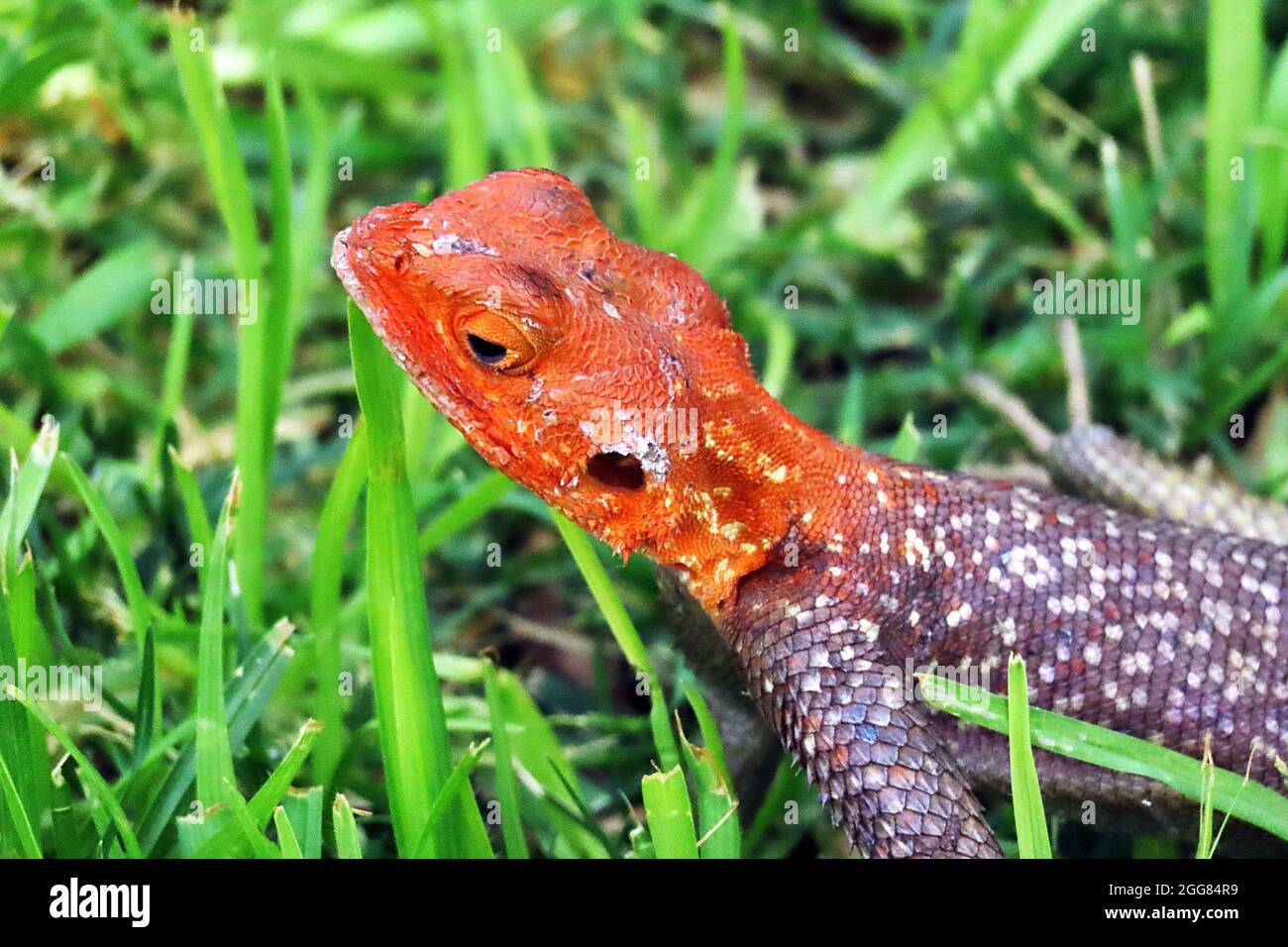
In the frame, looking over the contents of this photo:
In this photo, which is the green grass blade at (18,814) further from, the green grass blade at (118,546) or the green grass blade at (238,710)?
the green grass blade at (118,546)

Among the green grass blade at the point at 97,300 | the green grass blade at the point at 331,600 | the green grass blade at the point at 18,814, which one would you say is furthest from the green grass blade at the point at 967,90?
the green grass blade at the point at 18,814

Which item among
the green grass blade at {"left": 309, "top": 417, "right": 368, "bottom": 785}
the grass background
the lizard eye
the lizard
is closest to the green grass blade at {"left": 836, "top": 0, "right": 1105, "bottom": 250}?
the grass background

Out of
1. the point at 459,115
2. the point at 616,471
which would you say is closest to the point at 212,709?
the point at 616,471

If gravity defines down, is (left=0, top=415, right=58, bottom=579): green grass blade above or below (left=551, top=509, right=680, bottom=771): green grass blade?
above

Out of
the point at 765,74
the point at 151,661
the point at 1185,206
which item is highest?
the point at 765,74

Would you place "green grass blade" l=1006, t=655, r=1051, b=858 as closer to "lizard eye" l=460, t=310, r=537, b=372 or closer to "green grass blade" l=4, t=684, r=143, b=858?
"lizard eye" l=460, t=310, r=537, b=372
